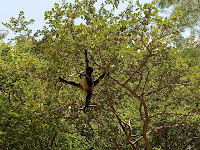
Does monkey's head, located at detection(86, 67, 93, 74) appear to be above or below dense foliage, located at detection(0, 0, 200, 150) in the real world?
below

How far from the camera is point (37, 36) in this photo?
6.12 m

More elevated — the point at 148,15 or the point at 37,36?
the point at 37,36

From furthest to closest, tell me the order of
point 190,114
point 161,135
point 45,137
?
1. point 161,135
2. point 45,137
3. point 190,114

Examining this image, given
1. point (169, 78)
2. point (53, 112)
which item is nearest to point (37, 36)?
point (53, 112)

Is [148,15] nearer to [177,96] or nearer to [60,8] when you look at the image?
[60,8]

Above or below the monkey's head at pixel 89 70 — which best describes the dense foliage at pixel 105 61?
above

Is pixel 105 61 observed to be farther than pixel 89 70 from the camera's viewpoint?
Yes

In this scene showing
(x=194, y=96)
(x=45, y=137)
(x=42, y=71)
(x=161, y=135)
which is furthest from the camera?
(x=161, y=135)

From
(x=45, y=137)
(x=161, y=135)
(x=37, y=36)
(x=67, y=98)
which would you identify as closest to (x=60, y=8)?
(x=37, y=36)

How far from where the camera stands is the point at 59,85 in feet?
18.7

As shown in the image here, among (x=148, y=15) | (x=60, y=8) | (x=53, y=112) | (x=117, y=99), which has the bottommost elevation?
(x=53, y=112)

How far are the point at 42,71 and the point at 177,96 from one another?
12.3 feet

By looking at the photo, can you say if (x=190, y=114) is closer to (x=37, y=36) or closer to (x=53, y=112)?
(x=53, y=112)

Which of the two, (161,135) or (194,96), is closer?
(194,96)
